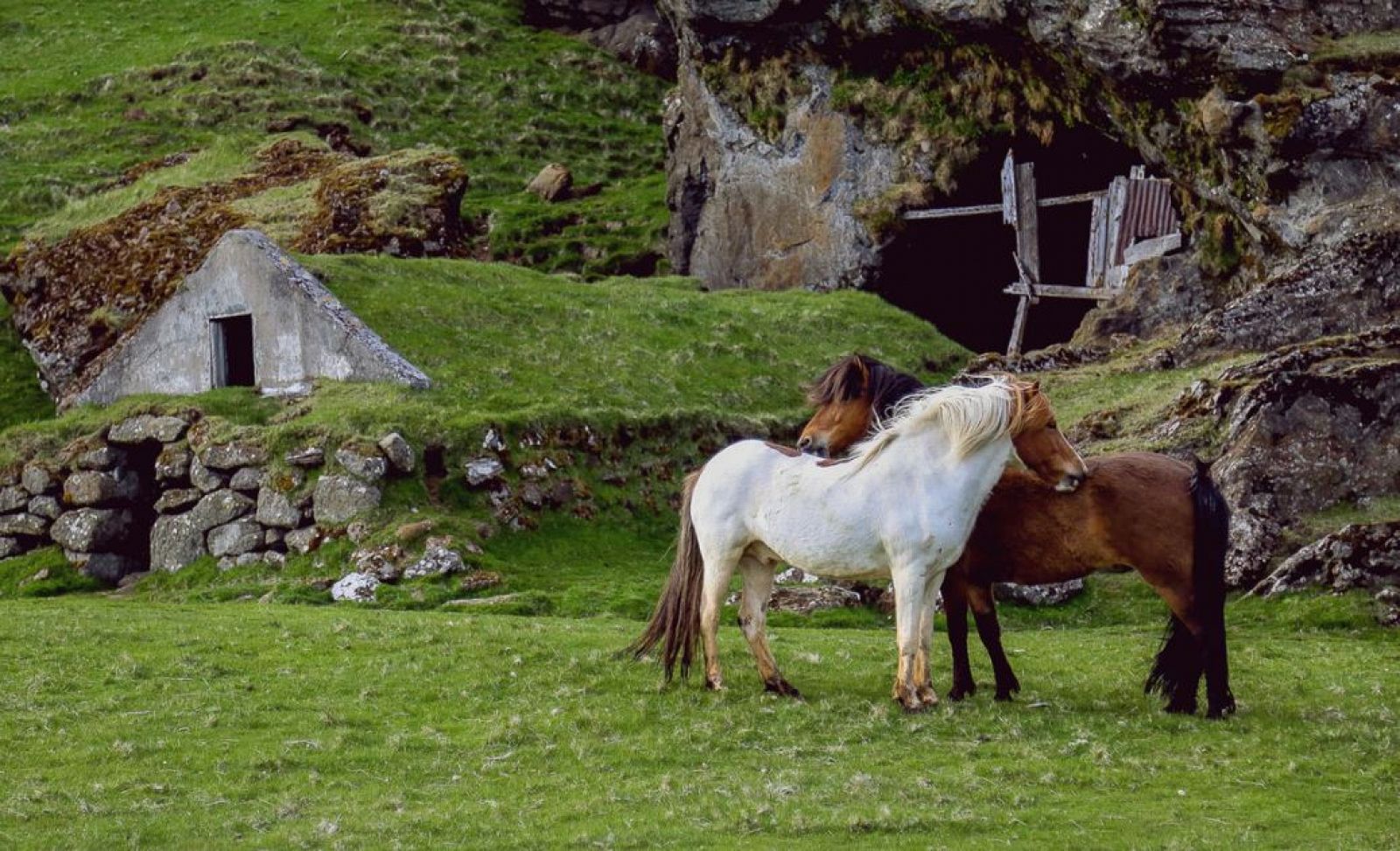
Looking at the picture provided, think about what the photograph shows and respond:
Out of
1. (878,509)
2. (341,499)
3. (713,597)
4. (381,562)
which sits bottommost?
(381,562)

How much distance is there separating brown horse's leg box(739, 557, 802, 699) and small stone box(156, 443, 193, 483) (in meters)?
15.7

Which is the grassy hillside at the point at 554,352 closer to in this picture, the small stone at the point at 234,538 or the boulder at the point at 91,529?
the small stone at the point at 234,538

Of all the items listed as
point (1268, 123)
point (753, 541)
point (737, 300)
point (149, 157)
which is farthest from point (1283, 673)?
point (149, 157)

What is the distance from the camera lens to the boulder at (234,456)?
28.8 metres

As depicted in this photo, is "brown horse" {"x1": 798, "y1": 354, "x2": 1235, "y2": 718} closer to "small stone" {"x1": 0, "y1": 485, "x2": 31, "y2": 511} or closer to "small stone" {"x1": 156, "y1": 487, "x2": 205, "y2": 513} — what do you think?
"small stone" {"x1": 156, "y1": 487, "x2": 205, "y2": 513}

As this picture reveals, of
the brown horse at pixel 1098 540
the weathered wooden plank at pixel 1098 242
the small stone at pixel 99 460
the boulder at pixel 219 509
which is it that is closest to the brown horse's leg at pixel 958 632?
the brown horse at pixel 1098 540

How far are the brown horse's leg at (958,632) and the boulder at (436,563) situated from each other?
36.7 ft

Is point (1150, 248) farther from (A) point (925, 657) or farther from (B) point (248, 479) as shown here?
(A) point (925, 657)

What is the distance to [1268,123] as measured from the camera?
34250 millimetres

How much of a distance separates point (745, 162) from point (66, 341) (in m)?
18.9

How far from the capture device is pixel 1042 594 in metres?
24.2

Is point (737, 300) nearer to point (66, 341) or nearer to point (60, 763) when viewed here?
point (66, 341)

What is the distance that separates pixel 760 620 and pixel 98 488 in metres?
17.5

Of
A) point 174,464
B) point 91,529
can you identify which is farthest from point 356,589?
point 91,529
